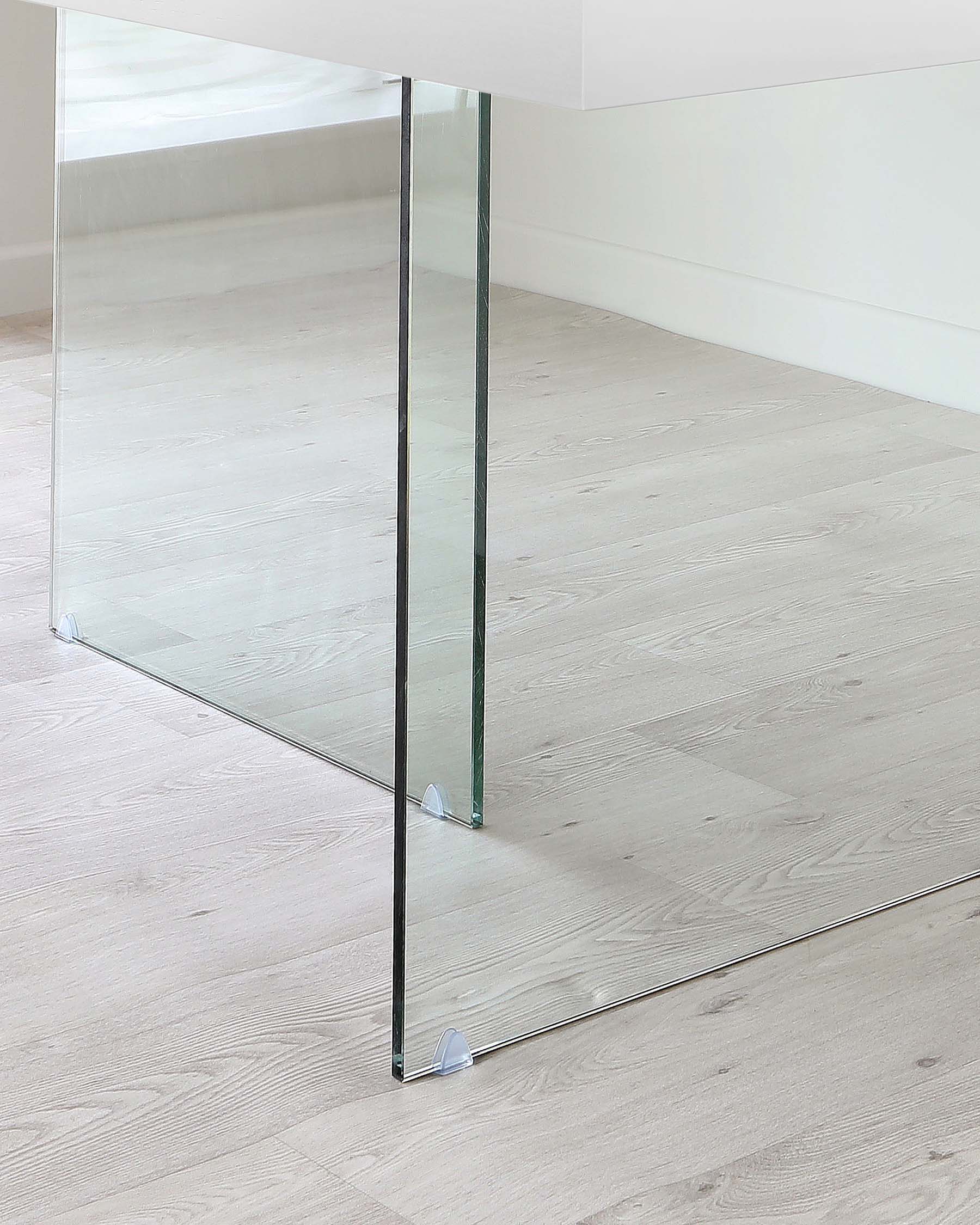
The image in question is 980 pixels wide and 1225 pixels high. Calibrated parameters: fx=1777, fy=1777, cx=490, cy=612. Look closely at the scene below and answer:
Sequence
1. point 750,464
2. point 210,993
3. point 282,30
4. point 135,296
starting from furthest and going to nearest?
point 135,296, point 750,464, point 210,993, point 282,30

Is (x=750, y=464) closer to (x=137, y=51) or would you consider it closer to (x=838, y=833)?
(x=838, y=833)

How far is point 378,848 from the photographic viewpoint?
1.41m

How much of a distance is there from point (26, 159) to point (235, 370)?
189cm

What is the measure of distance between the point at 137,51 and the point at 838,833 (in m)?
0.91

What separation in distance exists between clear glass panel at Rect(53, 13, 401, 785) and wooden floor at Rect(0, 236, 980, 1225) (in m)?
0.12

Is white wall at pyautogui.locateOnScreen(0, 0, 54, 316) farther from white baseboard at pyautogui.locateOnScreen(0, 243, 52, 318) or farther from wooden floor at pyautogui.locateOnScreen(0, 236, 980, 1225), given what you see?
wooden floor at pyautogui.locateOnScreen(0, 236, 980, 1225)

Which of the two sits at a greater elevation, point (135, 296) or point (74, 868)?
point (135, 296)

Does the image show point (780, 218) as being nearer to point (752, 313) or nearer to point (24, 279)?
point (752, 313)

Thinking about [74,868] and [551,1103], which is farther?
[74,868]

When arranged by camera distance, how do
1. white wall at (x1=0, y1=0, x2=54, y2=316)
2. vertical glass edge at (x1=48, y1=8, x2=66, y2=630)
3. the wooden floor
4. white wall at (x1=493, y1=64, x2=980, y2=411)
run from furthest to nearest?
white wall at (x1=0, y1=0, x2=54, y2=316) → vertical glass edge at (x1=48, y1=8, x2=66, y2=630) → white wall at (x1=493, y1=64, x2=980, y2=411) → the wooden floor

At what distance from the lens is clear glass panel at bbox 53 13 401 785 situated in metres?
1.45

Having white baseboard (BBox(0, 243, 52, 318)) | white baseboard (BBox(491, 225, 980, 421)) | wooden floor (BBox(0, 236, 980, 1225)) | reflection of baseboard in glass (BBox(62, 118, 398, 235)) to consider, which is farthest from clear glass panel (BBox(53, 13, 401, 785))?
white baseboard (BBox(0, 243, 52, 318))

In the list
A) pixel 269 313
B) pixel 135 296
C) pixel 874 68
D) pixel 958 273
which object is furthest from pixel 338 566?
pixel 874 68

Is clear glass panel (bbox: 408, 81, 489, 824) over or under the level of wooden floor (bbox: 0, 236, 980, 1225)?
over
